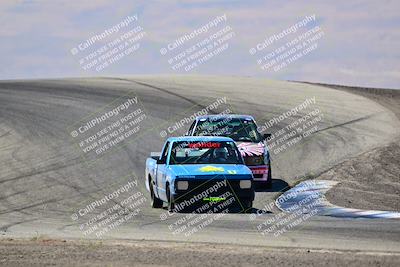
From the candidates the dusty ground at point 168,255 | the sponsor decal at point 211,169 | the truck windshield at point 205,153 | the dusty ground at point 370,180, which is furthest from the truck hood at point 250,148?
the dusty ground at point 168,255

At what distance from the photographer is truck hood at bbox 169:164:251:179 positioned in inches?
612

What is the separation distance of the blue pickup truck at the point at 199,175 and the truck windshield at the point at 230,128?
3.69 meters

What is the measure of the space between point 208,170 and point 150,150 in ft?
27.3

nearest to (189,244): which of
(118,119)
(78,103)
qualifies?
(118,119)

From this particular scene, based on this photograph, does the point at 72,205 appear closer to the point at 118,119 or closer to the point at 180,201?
the point at 180,201

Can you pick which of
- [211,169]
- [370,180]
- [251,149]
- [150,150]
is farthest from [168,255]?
[150,150]

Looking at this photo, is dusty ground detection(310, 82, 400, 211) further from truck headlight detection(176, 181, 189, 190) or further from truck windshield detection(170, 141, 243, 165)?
truck headlight detection(176, 181, 189, 190)

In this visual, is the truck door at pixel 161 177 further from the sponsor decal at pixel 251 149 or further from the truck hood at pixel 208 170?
the sponsor decal at pixel 251 149

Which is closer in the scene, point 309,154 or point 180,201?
point 180,201

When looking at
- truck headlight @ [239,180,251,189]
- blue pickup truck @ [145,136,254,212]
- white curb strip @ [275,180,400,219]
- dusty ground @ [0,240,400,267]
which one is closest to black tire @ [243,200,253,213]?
blue pickup truck @ [145,136,254,212]

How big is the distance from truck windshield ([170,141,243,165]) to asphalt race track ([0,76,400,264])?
107cm

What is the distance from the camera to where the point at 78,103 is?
30.6 metres

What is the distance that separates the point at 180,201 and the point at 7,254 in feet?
17.0

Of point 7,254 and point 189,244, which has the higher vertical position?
point 7,254
